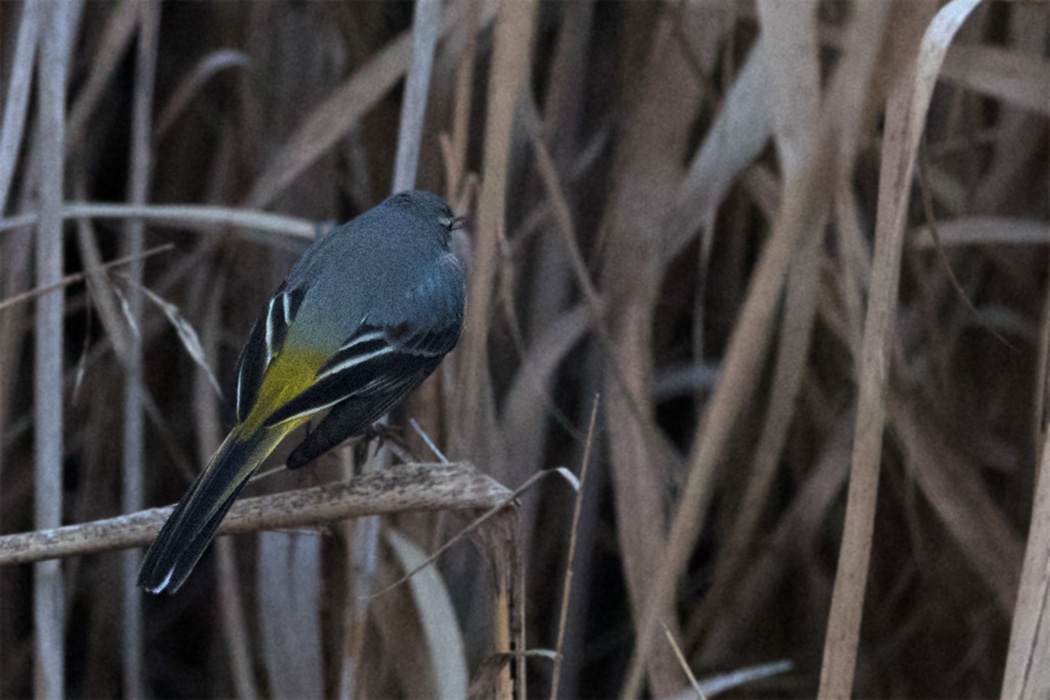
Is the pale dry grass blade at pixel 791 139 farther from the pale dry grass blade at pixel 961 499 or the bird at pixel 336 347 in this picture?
the bird at pixel 336 347

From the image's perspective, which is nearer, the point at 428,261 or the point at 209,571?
the point at 428,261

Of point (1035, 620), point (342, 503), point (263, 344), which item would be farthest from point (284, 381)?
point (1035, 620)

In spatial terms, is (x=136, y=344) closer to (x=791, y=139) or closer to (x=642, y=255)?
(x=642, y=255)

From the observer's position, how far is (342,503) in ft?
3.18

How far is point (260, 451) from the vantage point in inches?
38.9

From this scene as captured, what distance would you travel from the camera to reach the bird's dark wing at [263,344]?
1.05 metres

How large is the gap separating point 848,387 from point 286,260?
96 centimetres

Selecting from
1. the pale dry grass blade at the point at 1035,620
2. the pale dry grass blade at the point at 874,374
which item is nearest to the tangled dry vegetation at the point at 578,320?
the pale dry grass blade at the point at 874,374

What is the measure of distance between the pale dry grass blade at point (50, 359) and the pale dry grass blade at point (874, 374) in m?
0.87

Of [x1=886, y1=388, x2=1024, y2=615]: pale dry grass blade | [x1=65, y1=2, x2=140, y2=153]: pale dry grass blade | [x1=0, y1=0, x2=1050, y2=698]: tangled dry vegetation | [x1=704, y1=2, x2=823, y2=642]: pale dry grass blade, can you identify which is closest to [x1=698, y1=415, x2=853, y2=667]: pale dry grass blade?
[x1=0, y1=0, x2=1050, y2=698]: tangled dry vegetation

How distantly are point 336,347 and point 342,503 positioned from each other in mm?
216

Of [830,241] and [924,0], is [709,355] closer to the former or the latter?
[830,241]

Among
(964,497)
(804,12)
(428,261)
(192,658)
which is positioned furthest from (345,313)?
(192,658)

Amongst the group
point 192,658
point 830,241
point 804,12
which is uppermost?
point 804,12
